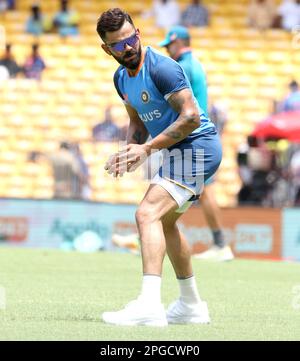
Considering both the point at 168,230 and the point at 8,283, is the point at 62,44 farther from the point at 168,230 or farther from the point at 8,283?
the point at 168,230

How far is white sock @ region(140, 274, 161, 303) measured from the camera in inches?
273

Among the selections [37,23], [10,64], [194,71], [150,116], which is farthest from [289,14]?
[150,116]

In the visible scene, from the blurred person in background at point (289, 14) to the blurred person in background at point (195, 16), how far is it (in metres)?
1.66

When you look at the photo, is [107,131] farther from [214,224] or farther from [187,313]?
[187,313]

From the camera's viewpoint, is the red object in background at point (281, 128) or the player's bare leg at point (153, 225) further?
the red object in background at point (281, 128)

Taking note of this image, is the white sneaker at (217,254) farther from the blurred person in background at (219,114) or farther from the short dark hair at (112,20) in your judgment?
the short dark hair at (112,20)

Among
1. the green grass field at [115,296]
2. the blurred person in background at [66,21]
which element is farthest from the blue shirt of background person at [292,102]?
the blurred person in background at [66,21]

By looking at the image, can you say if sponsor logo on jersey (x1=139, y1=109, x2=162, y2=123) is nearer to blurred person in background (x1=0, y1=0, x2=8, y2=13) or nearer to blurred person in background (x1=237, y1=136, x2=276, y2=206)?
blurred person in background (x1=237, y1=136, x2=276, y2=206)

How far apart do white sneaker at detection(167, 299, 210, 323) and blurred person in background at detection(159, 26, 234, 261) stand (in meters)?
4.79

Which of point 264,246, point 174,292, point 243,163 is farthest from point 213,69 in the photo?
point 174,292

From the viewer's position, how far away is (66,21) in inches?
914

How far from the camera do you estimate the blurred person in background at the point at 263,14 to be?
75.3 feet

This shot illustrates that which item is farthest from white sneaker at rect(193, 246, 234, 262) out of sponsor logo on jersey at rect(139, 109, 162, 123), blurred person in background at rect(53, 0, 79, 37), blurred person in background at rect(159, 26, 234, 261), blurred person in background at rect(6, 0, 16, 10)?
blurred person in background at rect(6, 0, 16, 10)

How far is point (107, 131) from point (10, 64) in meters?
4.59
